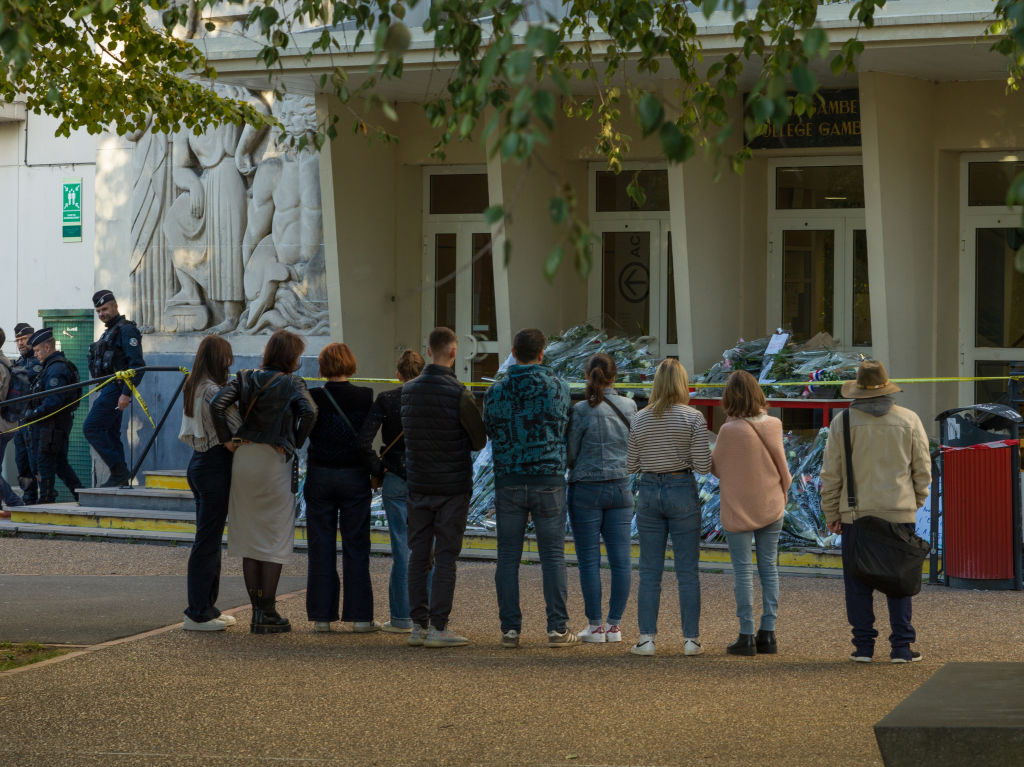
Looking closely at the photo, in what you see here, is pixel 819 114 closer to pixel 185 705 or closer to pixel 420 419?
pixel 420 419

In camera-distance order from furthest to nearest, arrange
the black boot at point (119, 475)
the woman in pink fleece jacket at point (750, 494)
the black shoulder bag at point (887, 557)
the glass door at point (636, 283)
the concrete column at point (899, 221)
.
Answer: the glass door at point (636, 283), the black boot at point (119, 475), the concrete column at point (899, 221), the woman in pink fleece jacket at point (750, 494), the black shoulder bag at point (887, 557)

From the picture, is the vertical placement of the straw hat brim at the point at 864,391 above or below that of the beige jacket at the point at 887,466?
above

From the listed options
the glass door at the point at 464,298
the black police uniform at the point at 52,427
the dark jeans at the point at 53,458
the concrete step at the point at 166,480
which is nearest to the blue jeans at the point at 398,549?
the concrete step at the point at 166,480

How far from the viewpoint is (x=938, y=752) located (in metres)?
4.83

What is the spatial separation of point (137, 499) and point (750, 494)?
843cm

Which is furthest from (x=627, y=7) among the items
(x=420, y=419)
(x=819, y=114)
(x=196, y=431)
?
(x=819, y=114)

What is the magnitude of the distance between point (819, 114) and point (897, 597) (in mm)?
8754

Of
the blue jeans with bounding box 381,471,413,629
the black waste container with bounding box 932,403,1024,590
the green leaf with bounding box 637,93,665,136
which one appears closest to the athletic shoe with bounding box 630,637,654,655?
the blue jeans with bounding box 381,471,413,629

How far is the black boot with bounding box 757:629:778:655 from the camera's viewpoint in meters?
8.69

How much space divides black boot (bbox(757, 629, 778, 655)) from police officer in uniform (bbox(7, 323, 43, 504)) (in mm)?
10086

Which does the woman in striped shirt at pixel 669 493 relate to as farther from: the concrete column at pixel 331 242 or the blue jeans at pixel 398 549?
the concrete column at pixel 331 242

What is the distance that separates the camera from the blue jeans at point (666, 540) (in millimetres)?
8664

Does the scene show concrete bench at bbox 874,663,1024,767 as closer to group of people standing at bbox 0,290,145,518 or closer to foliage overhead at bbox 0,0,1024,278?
foliage overhead at bbox 0,0,1024,278

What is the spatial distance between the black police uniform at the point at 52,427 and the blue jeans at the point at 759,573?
937 cm
